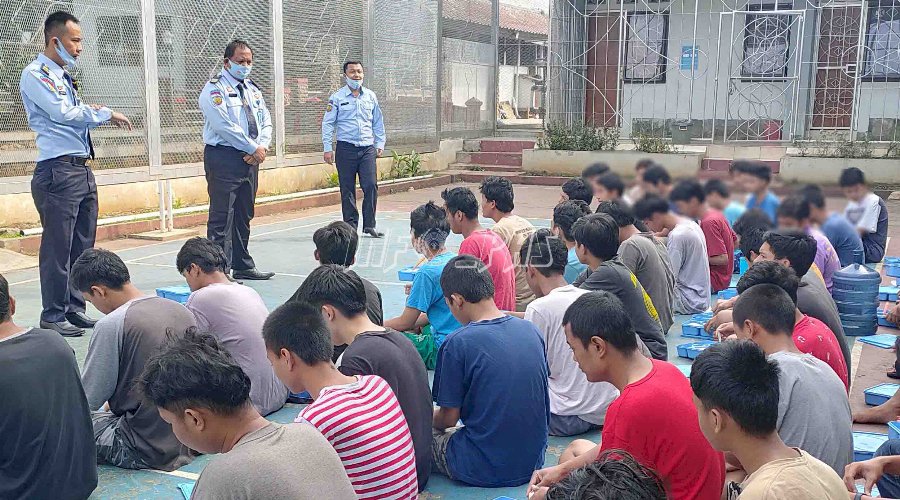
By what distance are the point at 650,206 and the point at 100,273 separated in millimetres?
2427

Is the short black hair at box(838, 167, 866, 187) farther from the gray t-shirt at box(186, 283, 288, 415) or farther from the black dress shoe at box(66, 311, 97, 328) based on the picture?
the black dress shoe at box(66, 311, 97, 328)

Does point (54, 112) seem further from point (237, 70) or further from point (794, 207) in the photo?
point (794, 207)

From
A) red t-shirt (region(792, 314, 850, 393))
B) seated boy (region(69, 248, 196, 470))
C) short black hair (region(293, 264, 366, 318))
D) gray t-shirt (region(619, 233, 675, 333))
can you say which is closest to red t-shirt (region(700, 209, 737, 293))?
gray t-shirt (region(619, 233, 675, 333))

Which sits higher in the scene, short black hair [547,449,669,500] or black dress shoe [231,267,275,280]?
short black hair [547,449,669,500]

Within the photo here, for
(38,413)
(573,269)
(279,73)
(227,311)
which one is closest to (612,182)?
(38,413)

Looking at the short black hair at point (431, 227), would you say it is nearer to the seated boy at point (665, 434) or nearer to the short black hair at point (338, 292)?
the short black hair at point (338, 292)

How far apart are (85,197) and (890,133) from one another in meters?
12.1

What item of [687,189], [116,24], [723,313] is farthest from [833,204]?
[116,24]

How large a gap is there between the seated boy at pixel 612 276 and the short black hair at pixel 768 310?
102 centimetres

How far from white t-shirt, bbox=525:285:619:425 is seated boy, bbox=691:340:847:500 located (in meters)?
1.52

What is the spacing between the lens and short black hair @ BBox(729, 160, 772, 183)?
1683mm

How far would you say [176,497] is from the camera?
10.5 ft

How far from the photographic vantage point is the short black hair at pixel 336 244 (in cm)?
436

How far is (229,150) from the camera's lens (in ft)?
22.3
